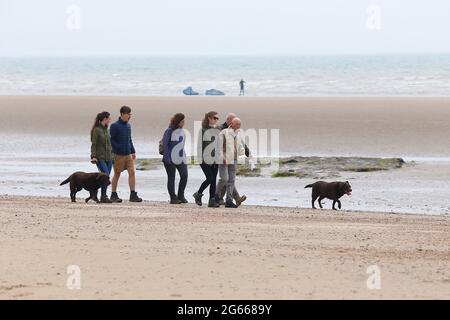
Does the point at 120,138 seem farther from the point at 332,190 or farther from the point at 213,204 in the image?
the point at 332,190

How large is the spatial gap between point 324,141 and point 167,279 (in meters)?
21.1

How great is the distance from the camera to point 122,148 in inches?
661

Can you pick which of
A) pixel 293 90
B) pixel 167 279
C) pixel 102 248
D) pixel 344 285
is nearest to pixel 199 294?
pixel 167 279

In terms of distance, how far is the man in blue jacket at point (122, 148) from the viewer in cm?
1669

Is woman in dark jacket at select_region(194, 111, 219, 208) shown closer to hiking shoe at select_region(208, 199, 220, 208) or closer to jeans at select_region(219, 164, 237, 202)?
hiking shoe at select_region(208, 199, 220, 208)

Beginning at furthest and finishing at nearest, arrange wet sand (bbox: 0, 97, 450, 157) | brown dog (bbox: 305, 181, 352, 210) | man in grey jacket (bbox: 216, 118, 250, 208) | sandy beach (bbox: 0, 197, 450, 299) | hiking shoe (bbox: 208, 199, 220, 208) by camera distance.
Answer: wet sand (bbox: 0, 97, 450, 157), brown dog (bbox: 305, 181, 352, 210), hiking shoe (bbox: 208, 199, 220, 208), man in grey jacket (bbox: 216, 118, 250, 208), sandy beach (bbox: 0, 197, 450, 299)

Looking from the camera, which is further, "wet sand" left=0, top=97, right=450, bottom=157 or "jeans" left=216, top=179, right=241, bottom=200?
"wet sand" left=0, top=97, right=450, bottom=157

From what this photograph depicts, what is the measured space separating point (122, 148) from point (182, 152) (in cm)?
94

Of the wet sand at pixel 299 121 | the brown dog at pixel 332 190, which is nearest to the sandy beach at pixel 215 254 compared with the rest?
the brown dog at pixel 332 190

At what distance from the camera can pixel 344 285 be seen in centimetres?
958

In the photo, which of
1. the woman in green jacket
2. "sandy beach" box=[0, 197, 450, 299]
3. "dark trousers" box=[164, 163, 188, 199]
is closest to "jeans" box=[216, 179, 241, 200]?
"dark trousers" box=[164, 163, 188, 199]

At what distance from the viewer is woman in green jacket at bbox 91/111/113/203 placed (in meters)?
16.4

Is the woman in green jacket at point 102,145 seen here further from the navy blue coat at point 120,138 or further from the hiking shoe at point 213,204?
the hiking shoe at point 213,204
